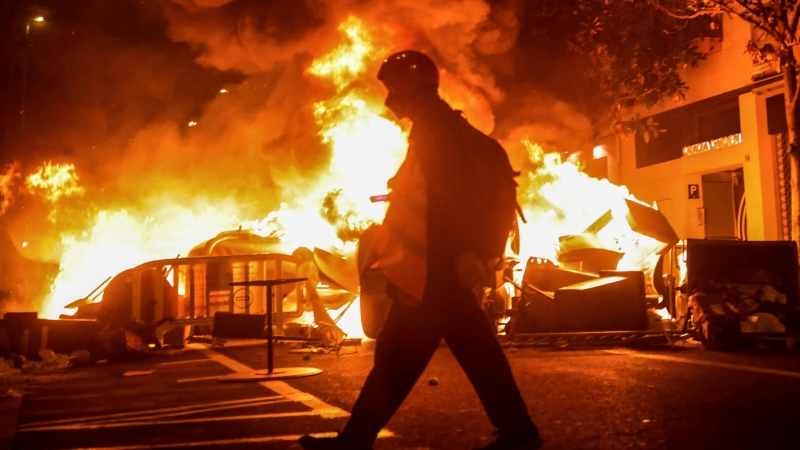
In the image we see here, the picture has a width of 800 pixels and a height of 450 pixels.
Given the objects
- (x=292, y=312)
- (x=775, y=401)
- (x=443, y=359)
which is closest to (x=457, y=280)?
(x=775, y=401)

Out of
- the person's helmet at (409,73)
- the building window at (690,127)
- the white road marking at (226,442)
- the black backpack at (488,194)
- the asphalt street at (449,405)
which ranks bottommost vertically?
the white road marking at (226,442)

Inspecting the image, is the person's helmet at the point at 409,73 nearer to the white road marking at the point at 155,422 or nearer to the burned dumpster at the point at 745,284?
the white road marking at the point at 155,422

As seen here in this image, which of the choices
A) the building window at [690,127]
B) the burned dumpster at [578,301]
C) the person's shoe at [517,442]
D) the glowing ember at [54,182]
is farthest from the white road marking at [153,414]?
the glowing ember at [54,182]

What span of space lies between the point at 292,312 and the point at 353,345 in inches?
62.9

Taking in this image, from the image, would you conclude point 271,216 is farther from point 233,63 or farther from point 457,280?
point 457,280

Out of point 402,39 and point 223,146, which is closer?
point 402,39

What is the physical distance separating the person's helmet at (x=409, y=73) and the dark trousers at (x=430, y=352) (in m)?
0.88

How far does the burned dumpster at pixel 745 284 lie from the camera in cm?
928

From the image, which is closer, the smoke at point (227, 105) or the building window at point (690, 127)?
the smoke at point (227, 105)

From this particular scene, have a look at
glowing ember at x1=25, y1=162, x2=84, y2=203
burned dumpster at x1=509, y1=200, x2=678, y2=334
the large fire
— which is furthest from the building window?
glowing ember at x1=25, y1=162, x2=84, y2=203

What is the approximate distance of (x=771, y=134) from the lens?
17875 millimetres

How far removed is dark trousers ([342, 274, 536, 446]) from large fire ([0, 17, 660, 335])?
8.73 m

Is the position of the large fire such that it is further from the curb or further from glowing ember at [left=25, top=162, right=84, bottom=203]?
the curb

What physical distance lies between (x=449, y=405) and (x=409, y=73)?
2.45 m
